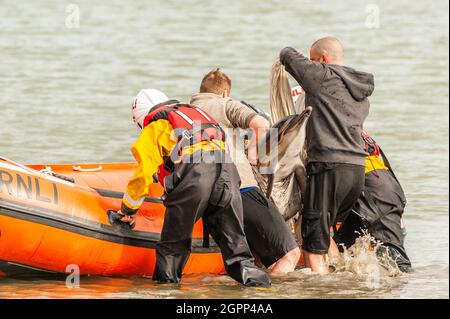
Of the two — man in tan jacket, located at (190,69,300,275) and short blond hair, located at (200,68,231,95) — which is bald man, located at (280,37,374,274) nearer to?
man in tan jacket, located at (190,69,300,275)

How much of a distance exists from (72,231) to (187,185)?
818mm

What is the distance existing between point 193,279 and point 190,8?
18211 mm

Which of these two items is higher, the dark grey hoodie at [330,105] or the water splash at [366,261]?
the dark grey hoodie at [330,105]

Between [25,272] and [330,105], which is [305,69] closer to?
[330,105]

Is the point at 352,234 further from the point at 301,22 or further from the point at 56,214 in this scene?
the point at 301,22

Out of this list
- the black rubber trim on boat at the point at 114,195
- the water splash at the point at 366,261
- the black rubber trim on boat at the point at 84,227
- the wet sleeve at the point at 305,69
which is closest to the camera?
the black rubber trim on boat at the point at 84,227

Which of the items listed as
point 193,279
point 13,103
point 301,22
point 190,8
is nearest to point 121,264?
point 193,279

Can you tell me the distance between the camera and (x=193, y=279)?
796 cm

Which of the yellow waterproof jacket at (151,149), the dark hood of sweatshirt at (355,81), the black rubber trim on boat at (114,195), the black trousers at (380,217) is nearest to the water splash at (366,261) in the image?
the black trousers at (380,217)

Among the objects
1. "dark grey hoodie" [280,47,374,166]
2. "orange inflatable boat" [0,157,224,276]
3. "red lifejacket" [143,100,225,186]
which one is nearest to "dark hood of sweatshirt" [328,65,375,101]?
"dark grey hoodie" [280,47,374,166]

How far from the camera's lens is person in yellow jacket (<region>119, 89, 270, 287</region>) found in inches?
286

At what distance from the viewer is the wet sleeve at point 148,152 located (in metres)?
7.25

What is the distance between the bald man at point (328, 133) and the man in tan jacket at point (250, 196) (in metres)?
0.18

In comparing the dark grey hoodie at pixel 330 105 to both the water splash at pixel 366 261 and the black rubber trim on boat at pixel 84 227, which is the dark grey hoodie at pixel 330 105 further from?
the black rubber trim on boat at pixel 84 227
